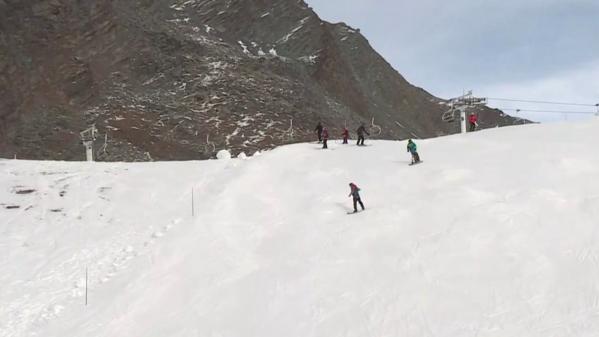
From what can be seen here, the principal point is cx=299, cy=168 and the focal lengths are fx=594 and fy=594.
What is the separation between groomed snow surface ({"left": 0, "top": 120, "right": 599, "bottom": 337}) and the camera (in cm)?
1188

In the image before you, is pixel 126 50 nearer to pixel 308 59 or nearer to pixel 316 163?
pixel 308 59

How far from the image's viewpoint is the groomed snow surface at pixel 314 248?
1188cm

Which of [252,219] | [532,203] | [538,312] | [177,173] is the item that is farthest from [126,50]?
[538,312]

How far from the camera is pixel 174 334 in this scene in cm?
1224

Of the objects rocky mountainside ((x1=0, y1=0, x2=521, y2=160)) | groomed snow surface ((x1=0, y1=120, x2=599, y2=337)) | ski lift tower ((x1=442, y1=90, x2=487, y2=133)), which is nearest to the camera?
groomed snow surface ((x1=0, y1=120, x2=599, y2=337))

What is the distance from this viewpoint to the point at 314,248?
15914 mm

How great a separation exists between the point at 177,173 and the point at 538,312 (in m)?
17.3

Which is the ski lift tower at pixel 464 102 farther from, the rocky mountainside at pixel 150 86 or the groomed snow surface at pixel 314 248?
the rocky mountainside at pixel 150 86

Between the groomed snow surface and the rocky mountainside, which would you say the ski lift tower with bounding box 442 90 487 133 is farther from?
the rocky mountainside

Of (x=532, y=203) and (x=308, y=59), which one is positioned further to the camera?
(x=308, y=59)

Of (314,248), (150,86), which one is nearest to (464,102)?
(314,248)

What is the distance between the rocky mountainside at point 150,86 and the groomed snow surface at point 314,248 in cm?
3084

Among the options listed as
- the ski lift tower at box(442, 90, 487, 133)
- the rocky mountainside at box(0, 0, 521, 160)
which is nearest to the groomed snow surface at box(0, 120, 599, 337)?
the ski lift tower at box(442, 90, 487, 133)

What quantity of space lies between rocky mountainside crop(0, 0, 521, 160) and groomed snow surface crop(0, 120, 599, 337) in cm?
3084
